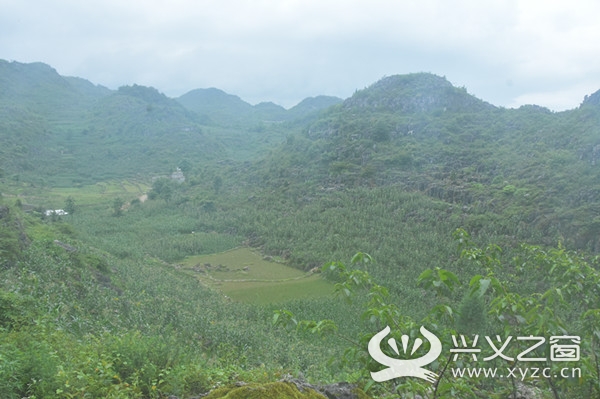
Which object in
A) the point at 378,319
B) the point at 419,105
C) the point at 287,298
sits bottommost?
the point at 287,298

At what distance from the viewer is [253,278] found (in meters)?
27.2

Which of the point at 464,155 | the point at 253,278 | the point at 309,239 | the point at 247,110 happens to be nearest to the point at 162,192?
the point at 309,239

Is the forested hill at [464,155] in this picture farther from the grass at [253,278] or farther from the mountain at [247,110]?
the mountain at [247,110]

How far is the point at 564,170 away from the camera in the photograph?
109ft

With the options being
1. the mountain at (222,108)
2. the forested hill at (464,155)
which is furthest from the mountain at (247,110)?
the forested hill at (464,155)

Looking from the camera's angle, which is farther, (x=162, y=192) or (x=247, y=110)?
(x=247, y=110)

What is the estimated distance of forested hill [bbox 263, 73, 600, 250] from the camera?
28781 millimetres

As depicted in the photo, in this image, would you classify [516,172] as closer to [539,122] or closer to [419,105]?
[539,122]

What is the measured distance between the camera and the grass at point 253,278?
23.8 meters

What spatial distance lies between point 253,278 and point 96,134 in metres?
85.9

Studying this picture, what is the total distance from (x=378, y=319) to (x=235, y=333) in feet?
36.7

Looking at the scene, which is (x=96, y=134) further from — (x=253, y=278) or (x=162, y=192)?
(x=253, y=278)

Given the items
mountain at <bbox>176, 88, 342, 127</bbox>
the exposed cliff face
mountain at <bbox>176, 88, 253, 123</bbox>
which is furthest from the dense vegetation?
mountain at <bbox>176, 88, 253, 123</bbox>

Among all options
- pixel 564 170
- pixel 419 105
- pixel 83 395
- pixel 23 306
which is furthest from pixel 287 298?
pixel 419 105
